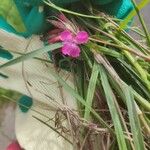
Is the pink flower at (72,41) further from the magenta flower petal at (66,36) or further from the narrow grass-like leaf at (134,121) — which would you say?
the narrow grass-like leaf at (134,121)

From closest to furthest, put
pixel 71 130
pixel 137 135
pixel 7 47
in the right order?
pixel 137 135 < pixel 71 130 < pixel 7 47

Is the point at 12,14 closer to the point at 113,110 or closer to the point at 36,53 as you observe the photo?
the point at 36,53

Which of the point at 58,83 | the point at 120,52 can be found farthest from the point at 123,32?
the point at 58,83

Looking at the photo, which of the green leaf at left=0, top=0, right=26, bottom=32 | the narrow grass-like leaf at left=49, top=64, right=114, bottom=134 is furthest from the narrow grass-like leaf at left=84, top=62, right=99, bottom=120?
the green leaf at left=0, top=0, right=26, bottom=32

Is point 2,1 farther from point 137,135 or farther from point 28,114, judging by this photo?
point 137,135

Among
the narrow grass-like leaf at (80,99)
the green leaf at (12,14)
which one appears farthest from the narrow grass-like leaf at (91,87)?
the green leaf at (12,14)

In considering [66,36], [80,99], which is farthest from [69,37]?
[80,99]

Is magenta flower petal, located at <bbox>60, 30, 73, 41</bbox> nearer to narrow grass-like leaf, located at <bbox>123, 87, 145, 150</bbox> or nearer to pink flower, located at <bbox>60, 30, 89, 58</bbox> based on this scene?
pink flower, located at <bbox>60, 30, 89, 58</bbox>
